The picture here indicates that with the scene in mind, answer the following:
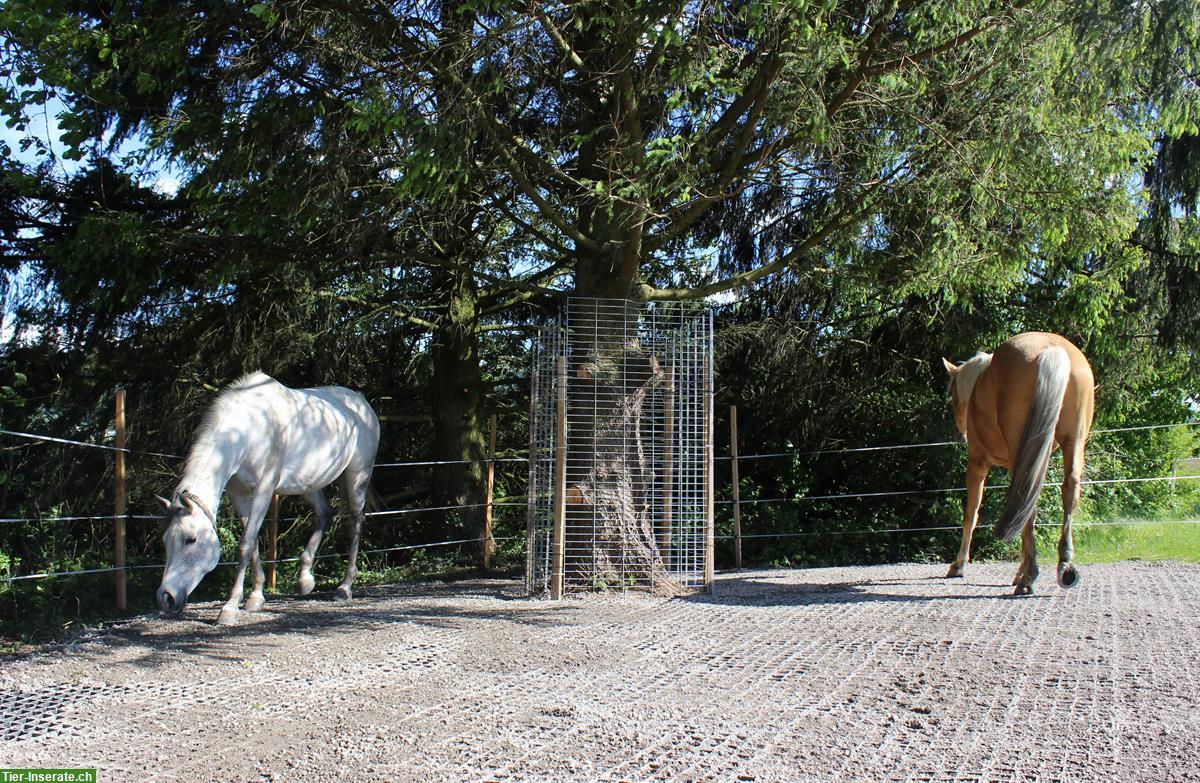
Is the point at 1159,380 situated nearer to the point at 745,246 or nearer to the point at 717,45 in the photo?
the point at 745,246

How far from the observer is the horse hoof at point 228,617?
242 inches

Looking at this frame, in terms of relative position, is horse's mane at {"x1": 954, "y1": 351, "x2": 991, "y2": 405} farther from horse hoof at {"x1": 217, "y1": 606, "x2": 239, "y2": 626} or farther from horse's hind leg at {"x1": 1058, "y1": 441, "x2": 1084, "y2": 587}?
horse hoof at {"x1": 217, "y1": 606, "x2": 239, "y2": 626}

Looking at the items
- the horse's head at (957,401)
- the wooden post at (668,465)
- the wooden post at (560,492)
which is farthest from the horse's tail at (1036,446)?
the wooden post at (560,492)

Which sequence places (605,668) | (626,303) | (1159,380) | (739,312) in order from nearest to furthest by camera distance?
(605,668), (626,303), (739,312), (1159,380)

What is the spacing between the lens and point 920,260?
7.99 metres

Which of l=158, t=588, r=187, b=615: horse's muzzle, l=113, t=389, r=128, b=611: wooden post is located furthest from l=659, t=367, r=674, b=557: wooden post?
l=113, t=389, r=128, b=611: wooden post

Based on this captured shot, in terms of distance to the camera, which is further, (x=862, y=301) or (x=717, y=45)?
(x=862, y=301)

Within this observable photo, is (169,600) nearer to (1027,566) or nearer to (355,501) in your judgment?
(355,501)

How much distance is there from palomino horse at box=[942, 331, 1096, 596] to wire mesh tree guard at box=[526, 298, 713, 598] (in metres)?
2.33

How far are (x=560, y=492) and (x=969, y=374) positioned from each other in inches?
154

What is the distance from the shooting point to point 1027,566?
695 cm

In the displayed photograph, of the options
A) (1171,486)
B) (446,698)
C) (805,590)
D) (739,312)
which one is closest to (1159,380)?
(1171,486)

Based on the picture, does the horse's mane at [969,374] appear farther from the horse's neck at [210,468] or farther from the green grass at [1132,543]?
the horse's neck at [210,468]

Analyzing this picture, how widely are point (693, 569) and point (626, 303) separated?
249 centimetres
